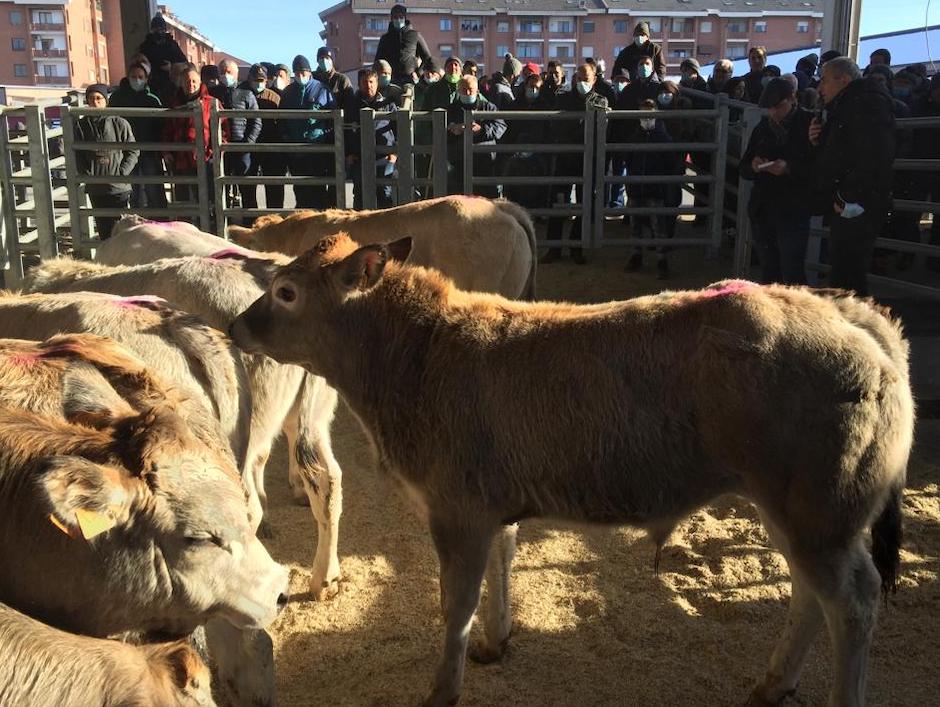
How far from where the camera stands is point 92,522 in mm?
2100

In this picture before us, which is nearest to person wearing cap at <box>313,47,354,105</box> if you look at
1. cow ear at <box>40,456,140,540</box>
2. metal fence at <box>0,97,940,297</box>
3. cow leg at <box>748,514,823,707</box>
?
metal fence at <box>0,97,940,297</box>

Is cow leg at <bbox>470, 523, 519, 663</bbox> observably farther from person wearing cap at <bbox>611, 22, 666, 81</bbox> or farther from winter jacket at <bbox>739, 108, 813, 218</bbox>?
person wearing cap at <bbox>611, 22, 666, 81</bbox>

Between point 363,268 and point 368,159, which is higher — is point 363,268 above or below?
below

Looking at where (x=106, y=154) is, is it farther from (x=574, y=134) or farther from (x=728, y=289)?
(x=728, y=289)

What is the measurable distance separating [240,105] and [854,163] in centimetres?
749

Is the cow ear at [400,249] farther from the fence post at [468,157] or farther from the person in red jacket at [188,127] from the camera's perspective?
the person in red jacket at [188,127]

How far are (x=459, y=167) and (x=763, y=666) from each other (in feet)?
24.0

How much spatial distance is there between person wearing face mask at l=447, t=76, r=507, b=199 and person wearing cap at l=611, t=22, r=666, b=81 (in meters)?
2.51

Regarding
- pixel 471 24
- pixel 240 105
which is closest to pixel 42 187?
pixel 240 105

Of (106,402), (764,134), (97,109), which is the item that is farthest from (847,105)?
(97,109)

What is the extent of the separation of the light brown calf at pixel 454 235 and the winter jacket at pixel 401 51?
246 inches

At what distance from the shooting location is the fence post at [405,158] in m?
9.35

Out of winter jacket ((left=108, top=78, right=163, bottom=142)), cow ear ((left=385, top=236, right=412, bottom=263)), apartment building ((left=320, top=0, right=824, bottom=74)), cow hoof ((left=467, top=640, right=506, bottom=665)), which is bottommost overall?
cow hoof ((left=467, top=640, right=506, bottom=665))

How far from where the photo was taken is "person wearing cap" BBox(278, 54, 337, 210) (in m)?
10.1
